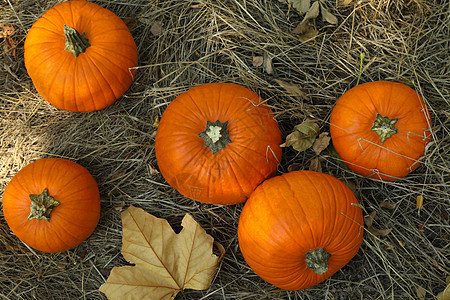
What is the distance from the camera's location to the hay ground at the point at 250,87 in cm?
279

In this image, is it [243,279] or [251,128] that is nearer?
[251,128]

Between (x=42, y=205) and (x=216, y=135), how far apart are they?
4.20 ft

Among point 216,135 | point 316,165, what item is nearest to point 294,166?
point 316,165

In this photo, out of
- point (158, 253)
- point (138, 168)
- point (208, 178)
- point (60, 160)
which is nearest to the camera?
point (208, 178)

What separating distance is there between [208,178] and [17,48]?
83.5 inches

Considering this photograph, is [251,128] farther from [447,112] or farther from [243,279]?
[447,112]

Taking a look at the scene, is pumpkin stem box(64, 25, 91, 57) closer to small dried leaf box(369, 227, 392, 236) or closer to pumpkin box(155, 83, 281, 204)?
pumpkin box(155, 83, 281, 204)

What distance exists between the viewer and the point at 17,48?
3.18 metres

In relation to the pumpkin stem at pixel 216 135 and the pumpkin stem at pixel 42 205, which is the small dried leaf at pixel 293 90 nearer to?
the pumpkin stem at pixel 216 135

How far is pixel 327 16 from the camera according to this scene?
2967mm

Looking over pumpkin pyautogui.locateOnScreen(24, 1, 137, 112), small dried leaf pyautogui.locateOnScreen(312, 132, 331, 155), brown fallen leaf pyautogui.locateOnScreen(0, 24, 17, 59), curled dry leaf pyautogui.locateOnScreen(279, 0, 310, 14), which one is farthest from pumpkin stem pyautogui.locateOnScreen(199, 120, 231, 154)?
brown fallen leaf pyautogui.locateOnScreen(0, 24, 17, 59)

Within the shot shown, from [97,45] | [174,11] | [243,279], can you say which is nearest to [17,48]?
[97,45]

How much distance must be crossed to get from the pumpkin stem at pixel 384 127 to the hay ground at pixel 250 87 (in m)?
0.45

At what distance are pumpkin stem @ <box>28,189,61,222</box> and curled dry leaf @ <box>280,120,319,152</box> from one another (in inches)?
67.6
